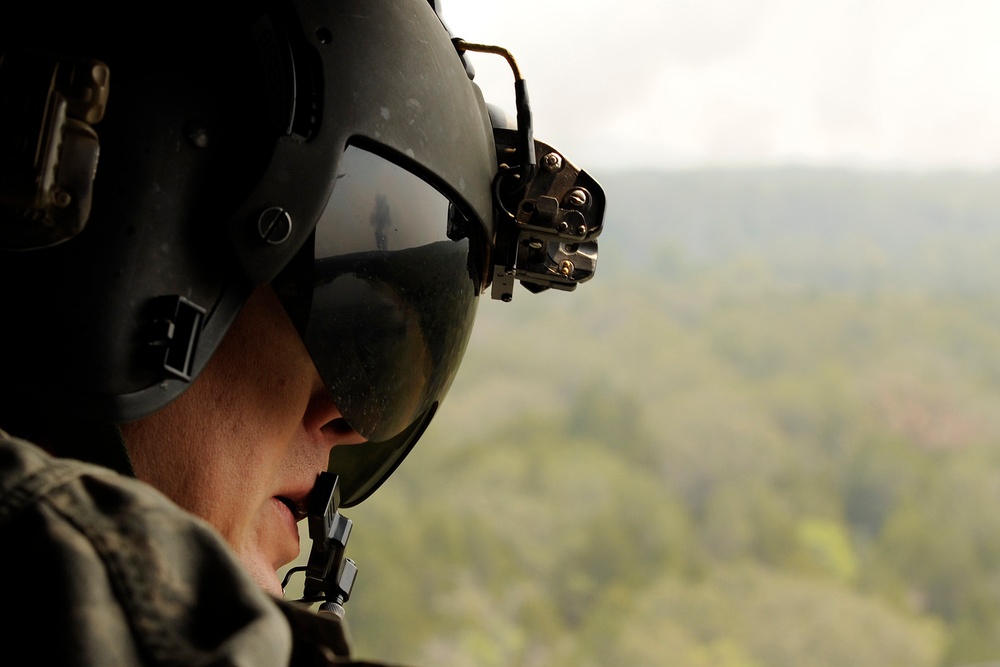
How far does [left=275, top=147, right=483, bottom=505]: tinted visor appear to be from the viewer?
102 cm

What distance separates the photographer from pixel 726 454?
952 centimetres

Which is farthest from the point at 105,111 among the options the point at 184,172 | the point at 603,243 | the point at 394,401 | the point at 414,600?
the point at 603,243

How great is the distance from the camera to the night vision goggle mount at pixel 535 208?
3.98 feet

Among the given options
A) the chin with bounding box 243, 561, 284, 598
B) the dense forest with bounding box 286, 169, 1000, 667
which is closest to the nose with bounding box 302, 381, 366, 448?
the chin with bounding box 243, 561, 284, 598

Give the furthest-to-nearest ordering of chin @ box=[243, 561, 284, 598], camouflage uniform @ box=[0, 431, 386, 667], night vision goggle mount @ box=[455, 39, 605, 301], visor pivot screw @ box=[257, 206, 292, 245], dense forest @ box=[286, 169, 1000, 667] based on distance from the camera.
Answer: dense forest @ box=[286, 169, 1000, 667] → night vision goggle mount @ box=[455, 39, 605, 301] → chin @ box=[243, 561, 284, 598] → visor pivot screw @ box=[257, 206, 292, 245] → camouflage uniform @ box=[0, 431, 386, 667]

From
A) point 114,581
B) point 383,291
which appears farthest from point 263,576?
point 114,581

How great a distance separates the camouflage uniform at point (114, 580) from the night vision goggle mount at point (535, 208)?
684mm

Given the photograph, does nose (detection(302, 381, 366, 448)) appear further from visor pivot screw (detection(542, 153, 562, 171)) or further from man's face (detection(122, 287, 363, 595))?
visor pivot screw (detection(542, 153, 562, 171))

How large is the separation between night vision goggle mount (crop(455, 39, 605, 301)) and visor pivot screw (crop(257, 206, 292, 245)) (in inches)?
11.1

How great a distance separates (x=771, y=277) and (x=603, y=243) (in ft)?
5.47

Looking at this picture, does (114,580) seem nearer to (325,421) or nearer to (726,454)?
(325,421)

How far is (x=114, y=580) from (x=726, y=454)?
925 centimetres

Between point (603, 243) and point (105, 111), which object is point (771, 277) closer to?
point (603, 243)

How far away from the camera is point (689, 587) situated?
8.95 meters
